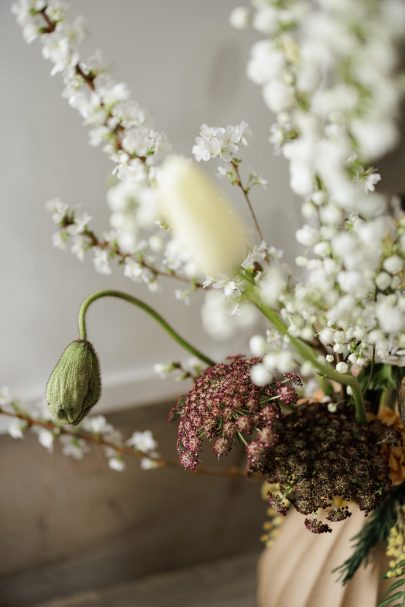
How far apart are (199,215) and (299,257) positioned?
0.47 feet

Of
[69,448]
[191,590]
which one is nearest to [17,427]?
[69,448]

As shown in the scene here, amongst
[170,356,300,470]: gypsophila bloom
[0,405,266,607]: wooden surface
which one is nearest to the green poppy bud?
[170,356,300,470]: gypsophila bloom

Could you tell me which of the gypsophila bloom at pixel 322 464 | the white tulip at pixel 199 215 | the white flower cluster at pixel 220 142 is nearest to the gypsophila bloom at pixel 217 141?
the white flower cluster at pixel 220 142

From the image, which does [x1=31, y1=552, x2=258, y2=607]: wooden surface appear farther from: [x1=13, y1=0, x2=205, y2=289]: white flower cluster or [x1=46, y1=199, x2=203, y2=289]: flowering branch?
[x1=13, y1=0, x2=205, y2=289]: white flower cluster

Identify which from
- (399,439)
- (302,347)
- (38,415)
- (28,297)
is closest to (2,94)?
(28,297)

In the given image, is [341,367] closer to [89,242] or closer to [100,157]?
[89,242]

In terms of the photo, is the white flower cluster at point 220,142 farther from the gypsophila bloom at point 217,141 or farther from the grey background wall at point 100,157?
the grey background wall at point 100,157

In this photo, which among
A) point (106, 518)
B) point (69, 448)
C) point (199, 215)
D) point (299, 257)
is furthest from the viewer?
point (106, 518)

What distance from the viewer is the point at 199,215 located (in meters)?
0.39

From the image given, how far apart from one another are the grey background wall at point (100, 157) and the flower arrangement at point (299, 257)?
8.6 inches

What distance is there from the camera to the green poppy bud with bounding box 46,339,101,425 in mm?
573

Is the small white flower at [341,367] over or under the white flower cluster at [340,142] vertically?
under

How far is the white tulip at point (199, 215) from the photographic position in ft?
1.27

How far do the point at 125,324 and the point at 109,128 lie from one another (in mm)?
476
